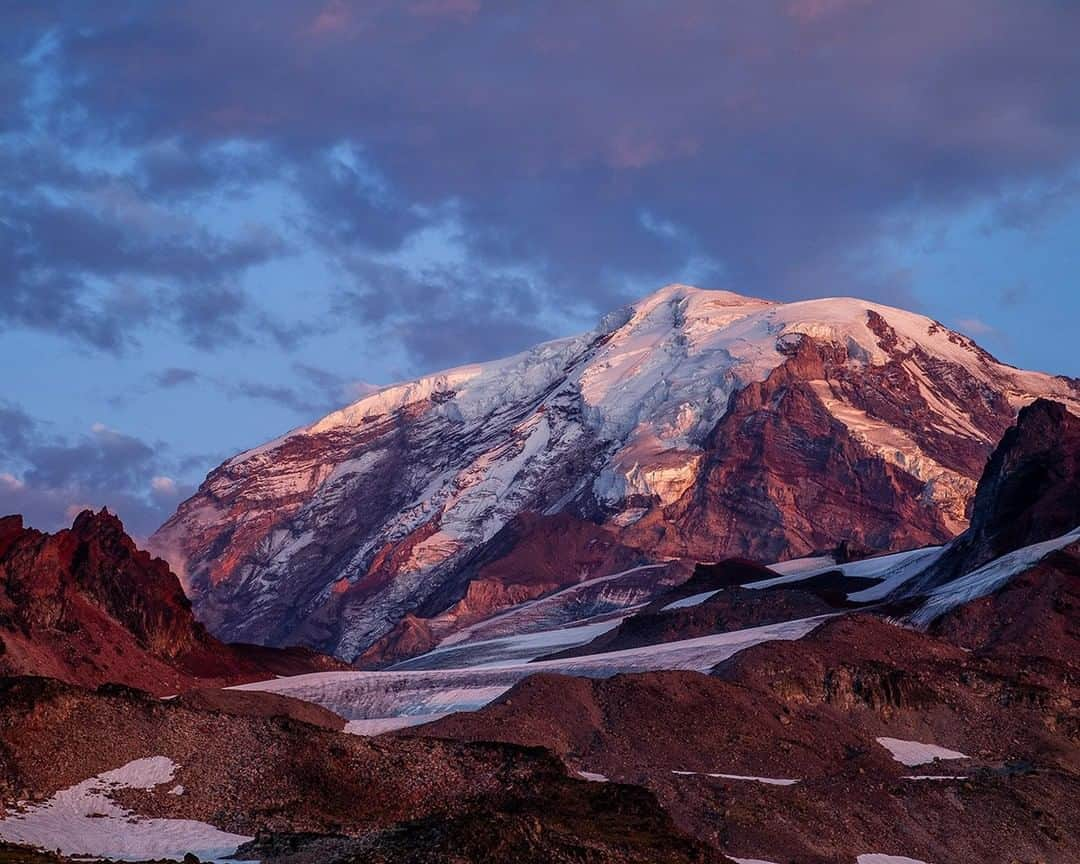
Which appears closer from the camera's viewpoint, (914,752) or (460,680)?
(914,752)

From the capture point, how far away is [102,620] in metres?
136

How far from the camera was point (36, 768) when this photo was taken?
2490 inches

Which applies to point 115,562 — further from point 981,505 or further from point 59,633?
point 981,505

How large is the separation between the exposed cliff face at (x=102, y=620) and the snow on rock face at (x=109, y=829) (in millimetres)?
45331

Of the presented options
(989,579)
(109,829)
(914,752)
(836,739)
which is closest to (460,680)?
(989,579)

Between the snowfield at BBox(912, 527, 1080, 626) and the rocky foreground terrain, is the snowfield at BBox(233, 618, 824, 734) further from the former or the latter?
the snowfield at BBox(912, 527, 1080, 626)

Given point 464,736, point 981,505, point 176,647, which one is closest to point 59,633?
point 176,647

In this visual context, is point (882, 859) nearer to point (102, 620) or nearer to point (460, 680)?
point (460, 680)

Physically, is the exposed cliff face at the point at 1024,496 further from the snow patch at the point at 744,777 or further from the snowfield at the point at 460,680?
the snow patch at the point at 744,777

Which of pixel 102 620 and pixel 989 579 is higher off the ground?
pixel 102 620

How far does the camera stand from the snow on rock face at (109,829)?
57.2 meters

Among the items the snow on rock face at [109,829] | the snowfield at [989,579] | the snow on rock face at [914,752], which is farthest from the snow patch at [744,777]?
the snowfield at [989,579]

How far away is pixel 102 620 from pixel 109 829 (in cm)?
7788

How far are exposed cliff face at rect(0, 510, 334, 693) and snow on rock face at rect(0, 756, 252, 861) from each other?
4533 centimetres
